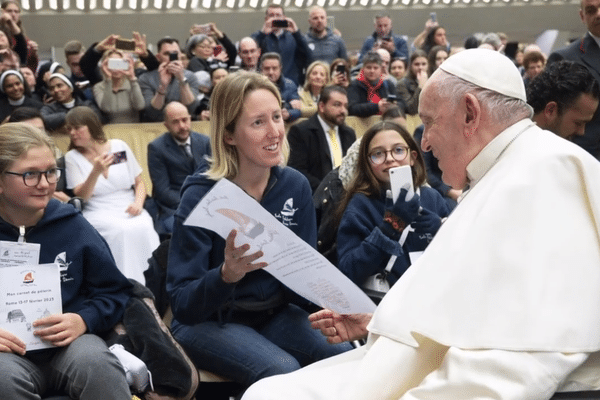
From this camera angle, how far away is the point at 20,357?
3141 mm

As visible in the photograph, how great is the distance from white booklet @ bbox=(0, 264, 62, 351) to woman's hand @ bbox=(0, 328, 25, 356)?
0.10 ft

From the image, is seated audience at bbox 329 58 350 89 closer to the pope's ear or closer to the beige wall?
the pope's ear

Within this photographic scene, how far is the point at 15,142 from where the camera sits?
3.31 meters

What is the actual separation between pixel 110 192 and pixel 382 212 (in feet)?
12.2

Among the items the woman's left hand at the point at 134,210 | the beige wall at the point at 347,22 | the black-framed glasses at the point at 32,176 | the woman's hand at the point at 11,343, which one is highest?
the black-framed glasses at the point at 32,176

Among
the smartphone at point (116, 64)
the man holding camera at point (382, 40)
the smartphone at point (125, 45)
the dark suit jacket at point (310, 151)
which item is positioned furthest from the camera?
the man holding camera at point (382, 40)

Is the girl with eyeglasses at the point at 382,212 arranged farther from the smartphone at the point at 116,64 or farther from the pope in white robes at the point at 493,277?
the smartphone at the point at 116,64

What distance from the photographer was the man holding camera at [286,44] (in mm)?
12047

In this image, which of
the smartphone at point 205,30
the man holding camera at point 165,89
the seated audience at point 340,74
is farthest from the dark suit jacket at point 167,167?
the smartphone at point 205,30

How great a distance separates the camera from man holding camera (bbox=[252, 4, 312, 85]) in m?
12.0

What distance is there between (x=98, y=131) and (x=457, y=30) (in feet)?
55.5

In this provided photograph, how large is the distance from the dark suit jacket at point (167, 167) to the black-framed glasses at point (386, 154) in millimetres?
3672

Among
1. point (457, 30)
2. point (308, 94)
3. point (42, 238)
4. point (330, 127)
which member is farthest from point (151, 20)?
point (42, 238)

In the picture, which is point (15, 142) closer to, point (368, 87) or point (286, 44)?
point (368, 87)
